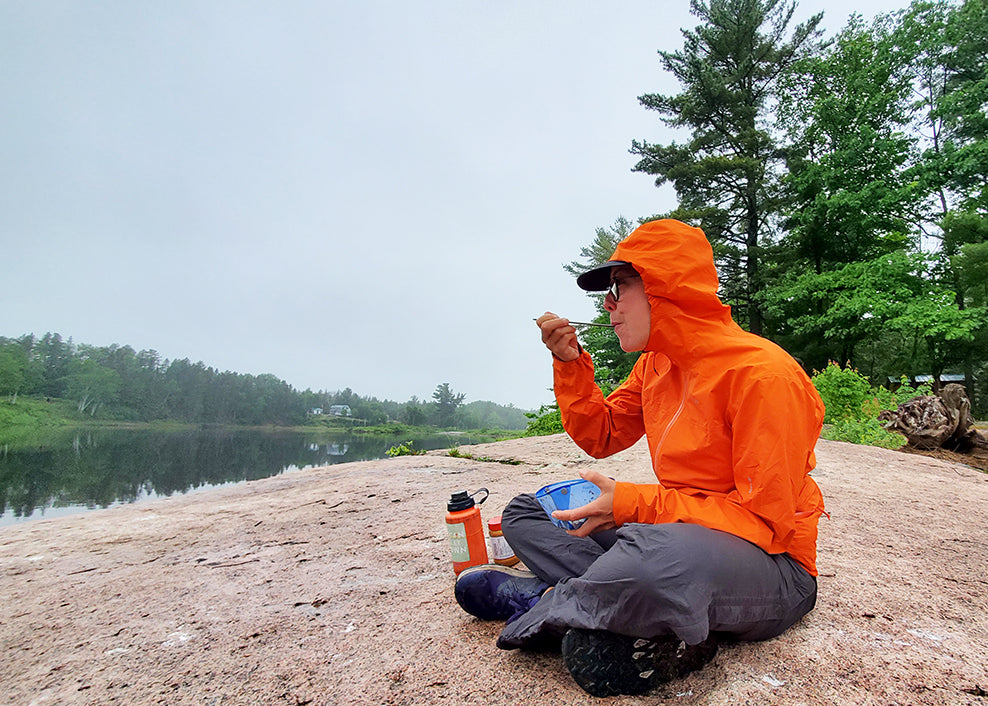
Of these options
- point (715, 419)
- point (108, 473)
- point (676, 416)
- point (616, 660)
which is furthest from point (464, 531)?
point (108, 473)

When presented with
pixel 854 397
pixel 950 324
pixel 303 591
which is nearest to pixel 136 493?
pixel 303 591

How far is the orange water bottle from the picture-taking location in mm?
1999

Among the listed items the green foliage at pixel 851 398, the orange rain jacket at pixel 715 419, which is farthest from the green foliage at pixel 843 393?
the orange rain jacket at pixel 715 419

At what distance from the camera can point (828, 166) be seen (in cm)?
1462

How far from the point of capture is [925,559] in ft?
7.75

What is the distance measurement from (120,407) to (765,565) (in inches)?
1170

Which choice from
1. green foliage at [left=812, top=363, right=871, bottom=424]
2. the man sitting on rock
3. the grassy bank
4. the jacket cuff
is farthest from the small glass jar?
the grassy bank

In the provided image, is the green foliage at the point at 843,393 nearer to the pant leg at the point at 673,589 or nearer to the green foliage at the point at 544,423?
the green foliage at the point at 544,423

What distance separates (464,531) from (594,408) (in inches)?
29.1

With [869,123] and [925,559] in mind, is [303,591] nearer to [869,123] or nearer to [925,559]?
[925,559]

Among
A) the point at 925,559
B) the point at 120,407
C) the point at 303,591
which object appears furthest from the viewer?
the point at 120,407

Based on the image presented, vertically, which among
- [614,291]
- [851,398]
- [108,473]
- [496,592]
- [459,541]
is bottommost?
[496,592]

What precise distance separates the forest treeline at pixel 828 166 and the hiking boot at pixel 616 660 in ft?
44.4

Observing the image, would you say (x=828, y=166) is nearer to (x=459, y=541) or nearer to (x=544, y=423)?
(x=544, y=423)
